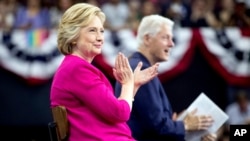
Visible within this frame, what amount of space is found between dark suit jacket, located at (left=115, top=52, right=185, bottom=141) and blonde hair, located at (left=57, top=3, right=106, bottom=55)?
1.01 m

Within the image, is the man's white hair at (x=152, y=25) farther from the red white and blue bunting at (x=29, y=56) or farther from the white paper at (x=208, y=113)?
the red white and blue bunting at (x=29, y=56)

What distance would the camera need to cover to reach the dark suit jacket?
4457 millimetres

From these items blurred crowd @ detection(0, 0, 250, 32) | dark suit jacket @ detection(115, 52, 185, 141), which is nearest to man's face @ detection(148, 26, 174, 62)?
dark suit jacket @ detection(115, 52, 185, 141)

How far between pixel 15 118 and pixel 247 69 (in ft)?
10.2

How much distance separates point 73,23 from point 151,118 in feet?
3.72

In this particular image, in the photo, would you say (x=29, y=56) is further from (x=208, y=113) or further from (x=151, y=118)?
(x=151, y=118)

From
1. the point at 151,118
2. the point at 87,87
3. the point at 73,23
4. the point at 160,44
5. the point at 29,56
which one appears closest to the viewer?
the point at 87,87

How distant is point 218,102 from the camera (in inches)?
354

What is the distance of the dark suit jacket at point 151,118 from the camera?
14.6 ft

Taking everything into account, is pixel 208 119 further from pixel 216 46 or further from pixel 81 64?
pixel 216 46

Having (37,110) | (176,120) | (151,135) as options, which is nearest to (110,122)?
(151,135)

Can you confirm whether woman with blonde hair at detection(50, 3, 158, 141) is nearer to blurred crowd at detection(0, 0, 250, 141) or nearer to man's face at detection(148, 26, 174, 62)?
man's face at detection(148, 26, 174, 62)

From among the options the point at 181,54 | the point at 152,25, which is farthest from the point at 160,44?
the point at 181,54

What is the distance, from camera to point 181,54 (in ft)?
29.3
